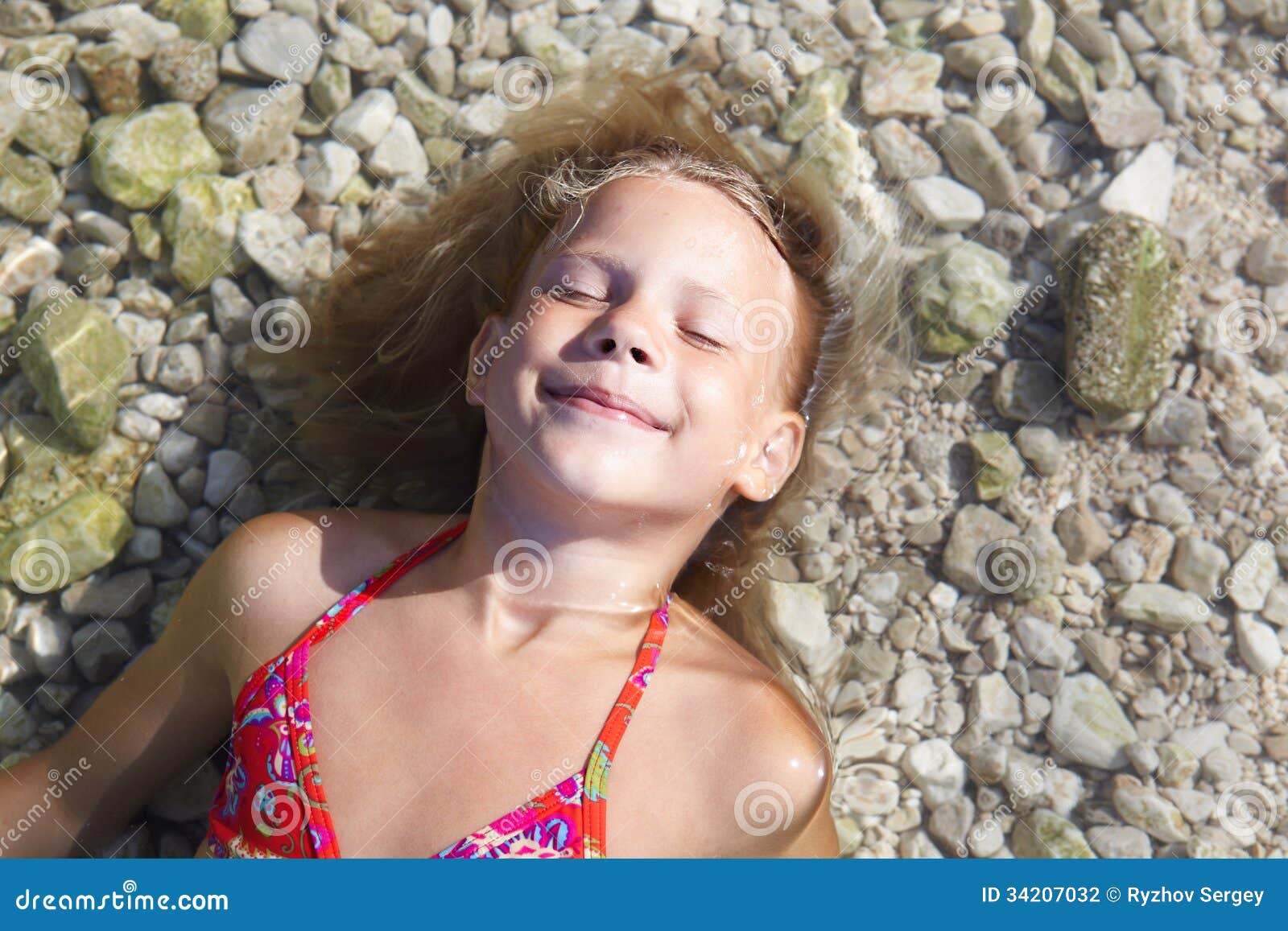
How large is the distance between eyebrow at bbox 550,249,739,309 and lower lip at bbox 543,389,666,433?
0.27 metres

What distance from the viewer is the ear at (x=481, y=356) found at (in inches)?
93.0

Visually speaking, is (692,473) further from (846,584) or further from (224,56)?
(224,56)

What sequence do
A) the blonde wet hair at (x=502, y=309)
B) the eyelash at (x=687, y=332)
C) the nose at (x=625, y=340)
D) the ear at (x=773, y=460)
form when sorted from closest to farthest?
the nose at (x=625, y=340) → the eyelash at (x=687, y=332) → the ear at (x=773, y=460) → the blonde wet hair at (x=502, y=309)

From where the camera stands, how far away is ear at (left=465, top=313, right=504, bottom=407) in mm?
2363

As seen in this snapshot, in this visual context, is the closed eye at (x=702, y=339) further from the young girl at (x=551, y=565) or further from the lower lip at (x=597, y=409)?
the lower lip at (x=597, y=409)

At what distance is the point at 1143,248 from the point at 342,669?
2.09 meters

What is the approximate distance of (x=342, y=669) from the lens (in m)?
2.32

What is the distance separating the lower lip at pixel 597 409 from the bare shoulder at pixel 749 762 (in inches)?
20.3

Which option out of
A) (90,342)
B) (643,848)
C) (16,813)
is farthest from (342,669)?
(90,342)

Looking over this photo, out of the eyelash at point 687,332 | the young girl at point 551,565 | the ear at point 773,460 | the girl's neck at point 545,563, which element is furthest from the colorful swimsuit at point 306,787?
the eyelash at point 687,332

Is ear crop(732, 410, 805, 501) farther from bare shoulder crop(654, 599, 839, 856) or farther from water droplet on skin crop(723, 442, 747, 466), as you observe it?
bare shoulder crop(654, 599, 839, 856)

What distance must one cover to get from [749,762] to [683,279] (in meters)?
0.90

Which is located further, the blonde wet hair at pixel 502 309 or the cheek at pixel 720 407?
the blonde wet hair at pixel 502 309

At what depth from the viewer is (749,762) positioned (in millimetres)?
2186
